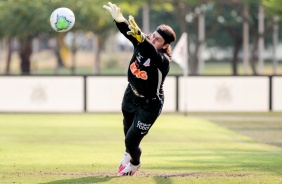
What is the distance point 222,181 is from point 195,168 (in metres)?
2.20

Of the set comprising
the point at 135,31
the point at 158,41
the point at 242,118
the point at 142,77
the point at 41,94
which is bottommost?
the point at 242,118

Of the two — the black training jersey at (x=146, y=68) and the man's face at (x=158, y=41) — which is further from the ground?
the man's face at (x=158, y=41)

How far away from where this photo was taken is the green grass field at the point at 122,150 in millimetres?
15039

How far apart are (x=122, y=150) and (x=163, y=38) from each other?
6.92 m

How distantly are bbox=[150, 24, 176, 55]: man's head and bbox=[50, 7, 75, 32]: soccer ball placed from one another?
1.88m

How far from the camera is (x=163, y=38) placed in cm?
1460

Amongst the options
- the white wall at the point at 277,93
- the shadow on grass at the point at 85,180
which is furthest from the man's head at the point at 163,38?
the white wall at the point at 277,93

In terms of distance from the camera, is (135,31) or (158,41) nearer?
(135,31)

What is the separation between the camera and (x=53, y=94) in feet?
132

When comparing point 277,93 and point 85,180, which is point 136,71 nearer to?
point 85,180

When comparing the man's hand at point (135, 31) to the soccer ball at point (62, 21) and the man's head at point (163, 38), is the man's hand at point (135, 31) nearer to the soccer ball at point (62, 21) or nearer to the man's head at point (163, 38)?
the man's head at point (163, 38)

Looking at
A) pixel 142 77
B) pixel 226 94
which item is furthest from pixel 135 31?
pixel 226 94

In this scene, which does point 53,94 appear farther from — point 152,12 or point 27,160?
point 152,12

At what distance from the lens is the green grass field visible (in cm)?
1504
